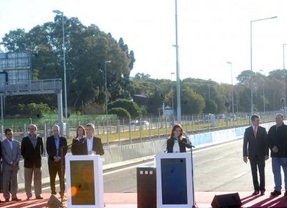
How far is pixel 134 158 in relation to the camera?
1161 inches

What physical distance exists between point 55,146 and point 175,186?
4014 millimetres

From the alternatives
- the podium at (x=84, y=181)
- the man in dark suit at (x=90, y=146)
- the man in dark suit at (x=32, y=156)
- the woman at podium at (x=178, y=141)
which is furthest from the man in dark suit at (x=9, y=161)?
the woman at podium at (x=178, y=141)

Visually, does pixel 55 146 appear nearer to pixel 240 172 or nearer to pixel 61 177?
pixel 61 177

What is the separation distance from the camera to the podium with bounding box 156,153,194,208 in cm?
1195

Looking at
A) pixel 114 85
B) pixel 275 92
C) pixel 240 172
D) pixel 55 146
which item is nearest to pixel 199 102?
pixel 114 85

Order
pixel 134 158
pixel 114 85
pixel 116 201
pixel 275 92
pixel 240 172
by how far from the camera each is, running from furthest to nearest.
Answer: pixel 275 92
pixel 114 85
pixel 134 158
pixel 240 172
pixel 116 201

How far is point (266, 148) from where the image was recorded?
560 inches

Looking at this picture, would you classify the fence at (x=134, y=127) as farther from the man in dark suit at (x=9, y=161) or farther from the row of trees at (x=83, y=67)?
the row of trees at (x=83, y=67)

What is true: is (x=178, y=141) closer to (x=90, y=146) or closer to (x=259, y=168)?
(x=90, y=146)

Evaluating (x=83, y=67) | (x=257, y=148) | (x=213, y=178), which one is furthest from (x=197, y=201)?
(x=83, y=67)

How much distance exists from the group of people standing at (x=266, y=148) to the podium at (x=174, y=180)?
2.75 m

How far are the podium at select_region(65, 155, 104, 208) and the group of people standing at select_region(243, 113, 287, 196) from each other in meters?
3.91

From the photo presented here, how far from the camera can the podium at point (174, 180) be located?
11945 millimetres

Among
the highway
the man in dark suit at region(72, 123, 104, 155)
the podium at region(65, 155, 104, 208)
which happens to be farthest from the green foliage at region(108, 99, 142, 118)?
the podium at region(65, 155, 104, 208)
